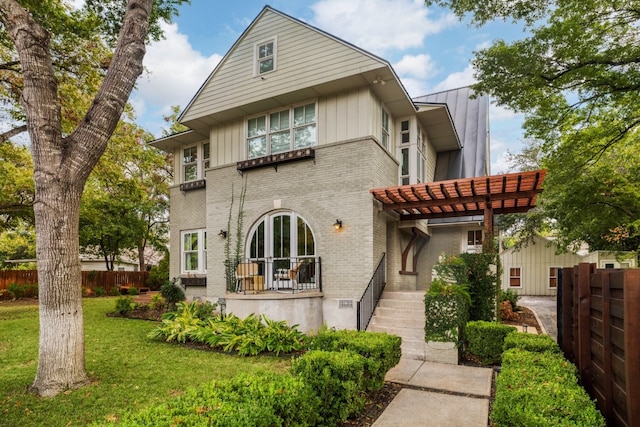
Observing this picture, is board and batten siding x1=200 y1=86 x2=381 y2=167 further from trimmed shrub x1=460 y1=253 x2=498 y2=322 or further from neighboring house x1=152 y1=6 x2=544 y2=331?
trimmed shrub x1=460 y1=253 x2=498 y2=322

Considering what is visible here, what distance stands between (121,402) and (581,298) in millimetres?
5632

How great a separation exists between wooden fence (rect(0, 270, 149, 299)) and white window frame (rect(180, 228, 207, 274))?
11.2 m

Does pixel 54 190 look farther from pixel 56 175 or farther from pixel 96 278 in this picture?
pixel 96 278

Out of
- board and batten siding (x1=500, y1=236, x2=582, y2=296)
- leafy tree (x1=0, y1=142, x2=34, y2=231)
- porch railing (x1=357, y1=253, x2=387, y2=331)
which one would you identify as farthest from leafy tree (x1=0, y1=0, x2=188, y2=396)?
board and batten siding (x1=500, y1=236, x2=582, y2=296)

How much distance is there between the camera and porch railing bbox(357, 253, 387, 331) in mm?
8781

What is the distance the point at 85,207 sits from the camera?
19.3 m

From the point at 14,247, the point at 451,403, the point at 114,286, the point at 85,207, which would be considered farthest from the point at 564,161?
the point at 14,247

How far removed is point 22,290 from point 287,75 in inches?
711

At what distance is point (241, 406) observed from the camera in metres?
2.80

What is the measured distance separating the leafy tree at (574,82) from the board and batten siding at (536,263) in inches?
399

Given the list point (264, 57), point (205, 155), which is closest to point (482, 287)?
point (264, 57)

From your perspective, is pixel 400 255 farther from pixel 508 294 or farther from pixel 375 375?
pixel 375 375

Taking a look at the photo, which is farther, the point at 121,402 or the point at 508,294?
the point at 508,294

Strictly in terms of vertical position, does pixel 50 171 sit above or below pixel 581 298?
above
